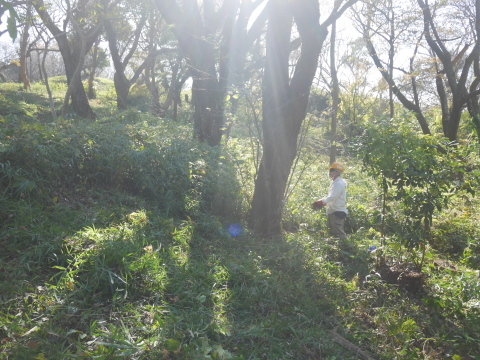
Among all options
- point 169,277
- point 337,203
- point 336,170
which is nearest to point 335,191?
point 337,203

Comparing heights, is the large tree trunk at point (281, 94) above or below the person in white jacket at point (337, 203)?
above

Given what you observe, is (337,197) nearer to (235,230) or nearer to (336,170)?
(336,170)

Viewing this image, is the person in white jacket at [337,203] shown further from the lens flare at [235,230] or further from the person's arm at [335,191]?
the lens flare at [235,230]

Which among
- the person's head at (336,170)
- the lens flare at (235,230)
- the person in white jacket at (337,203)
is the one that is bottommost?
the lens flare at (235,230)

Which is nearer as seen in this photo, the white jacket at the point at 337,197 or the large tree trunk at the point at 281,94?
the large tree trunk at the point at 281,94

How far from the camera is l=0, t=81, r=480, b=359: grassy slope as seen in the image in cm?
305

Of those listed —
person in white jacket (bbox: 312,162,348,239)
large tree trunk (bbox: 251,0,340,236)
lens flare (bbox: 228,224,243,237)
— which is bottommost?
lens flare (bbox: 228,224,243,237)

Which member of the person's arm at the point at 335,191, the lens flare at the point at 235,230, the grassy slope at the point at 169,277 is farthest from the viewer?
the person's arm at the point at 335,191

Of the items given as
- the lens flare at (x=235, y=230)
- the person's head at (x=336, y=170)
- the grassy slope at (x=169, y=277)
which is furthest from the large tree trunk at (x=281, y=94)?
the person's head at (x=336, y=170)

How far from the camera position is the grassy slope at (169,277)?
3.05m

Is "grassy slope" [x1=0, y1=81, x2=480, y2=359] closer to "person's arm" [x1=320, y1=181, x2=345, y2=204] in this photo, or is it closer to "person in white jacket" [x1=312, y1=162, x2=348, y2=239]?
"person in white jacket" [x1=312, y1=162, x2=348, y2=239]

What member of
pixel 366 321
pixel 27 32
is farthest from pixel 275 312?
pixel 27 32

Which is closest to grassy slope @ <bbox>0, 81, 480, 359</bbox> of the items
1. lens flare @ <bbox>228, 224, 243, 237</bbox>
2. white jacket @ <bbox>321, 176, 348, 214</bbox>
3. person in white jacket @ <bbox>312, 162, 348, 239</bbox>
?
lens flare @ <bbox>228, 224, 243, 237</bbox>

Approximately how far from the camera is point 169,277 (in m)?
3.91
